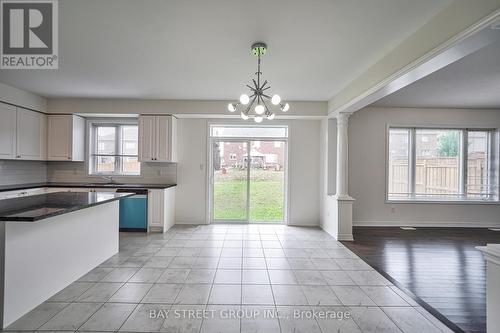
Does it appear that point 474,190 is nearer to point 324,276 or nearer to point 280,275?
point 324,276

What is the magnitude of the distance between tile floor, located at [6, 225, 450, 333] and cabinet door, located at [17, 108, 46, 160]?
284 cm

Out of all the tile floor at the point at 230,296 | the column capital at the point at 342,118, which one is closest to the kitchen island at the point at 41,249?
the tile floor at the point at 230,296

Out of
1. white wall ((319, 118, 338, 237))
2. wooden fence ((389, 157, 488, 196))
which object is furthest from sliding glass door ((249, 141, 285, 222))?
wooden fence ((389, 157, 488, 196))

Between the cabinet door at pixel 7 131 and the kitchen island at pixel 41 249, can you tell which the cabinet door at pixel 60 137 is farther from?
the kitchen island at pixel 41 249

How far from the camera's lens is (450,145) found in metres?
5.54

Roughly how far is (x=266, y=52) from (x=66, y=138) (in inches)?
180

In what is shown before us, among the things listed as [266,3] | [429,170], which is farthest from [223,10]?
[429,170]

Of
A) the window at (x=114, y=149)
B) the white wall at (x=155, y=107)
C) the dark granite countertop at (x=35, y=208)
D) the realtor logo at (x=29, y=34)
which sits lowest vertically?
the dark granite countertop at (x=35, y=208)

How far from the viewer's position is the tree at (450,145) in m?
5.54

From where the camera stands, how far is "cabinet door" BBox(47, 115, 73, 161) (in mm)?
4965

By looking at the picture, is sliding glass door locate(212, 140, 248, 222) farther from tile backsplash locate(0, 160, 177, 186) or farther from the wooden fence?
the wooden fence

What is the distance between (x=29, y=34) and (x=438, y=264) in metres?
5.78

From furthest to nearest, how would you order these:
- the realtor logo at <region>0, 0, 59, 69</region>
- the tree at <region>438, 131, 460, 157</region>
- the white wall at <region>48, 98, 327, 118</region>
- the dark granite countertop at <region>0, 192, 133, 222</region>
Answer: the tree at <region>438, 131, 460, 157</region>
the white wall at <region>48, 98, 327, 118</region>
the realtor logo at <region>0, 0, 59, 69</region>
the dark granite countertop at <region>0, 192, 133, 222</region>

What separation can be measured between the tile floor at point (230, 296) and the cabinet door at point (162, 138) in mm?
1888
